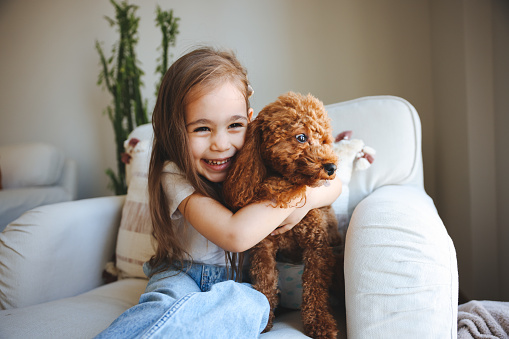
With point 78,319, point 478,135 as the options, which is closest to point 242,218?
point 78,319

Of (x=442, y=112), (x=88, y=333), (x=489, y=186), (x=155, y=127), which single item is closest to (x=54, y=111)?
(x=155, y=127)

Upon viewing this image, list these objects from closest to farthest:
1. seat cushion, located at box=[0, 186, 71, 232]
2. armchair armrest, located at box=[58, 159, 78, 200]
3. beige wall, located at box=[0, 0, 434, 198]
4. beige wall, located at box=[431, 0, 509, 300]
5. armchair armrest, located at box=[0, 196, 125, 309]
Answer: armchair armrest, located at box=[0, 196, 125, 309] → beige wall, located at box=[431, 0, 509, 300] → beige wall, located at box=[0, 0, 434, 198] → seat cushion, located at box=[0, 186, 71, 232] → armchair armrest, located at box=[58, 159, 78, 200]

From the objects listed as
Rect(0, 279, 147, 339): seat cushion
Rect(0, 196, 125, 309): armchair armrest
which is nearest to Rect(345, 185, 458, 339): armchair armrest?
Rect(0, 279, 147, 339): seat cushion

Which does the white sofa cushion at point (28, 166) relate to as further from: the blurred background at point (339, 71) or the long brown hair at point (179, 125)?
the long brown hair at point (179, 125)

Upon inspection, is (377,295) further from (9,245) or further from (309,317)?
(9,245)

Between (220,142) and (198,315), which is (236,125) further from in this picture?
(198,315)

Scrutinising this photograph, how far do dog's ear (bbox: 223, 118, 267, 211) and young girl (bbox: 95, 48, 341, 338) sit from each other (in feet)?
0.15

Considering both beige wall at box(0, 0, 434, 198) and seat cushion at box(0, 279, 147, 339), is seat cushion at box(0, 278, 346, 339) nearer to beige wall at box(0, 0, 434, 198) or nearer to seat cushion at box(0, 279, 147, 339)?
seat cushion at box(0, 279, 147, 339)

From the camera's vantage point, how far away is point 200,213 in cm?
81

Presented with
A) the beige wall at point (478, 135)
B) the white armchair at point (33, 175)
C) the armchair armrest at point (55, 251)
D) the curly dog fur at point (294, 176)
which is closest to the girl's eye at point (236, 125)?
the curly dog fur at point (294, 176)

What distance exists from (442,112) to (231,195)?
47.9 inches

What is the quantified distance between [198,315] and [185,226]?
346 mm

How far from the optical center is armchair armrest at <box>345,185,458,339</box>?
625mm

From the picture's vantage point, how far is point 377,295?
0.66 meters
